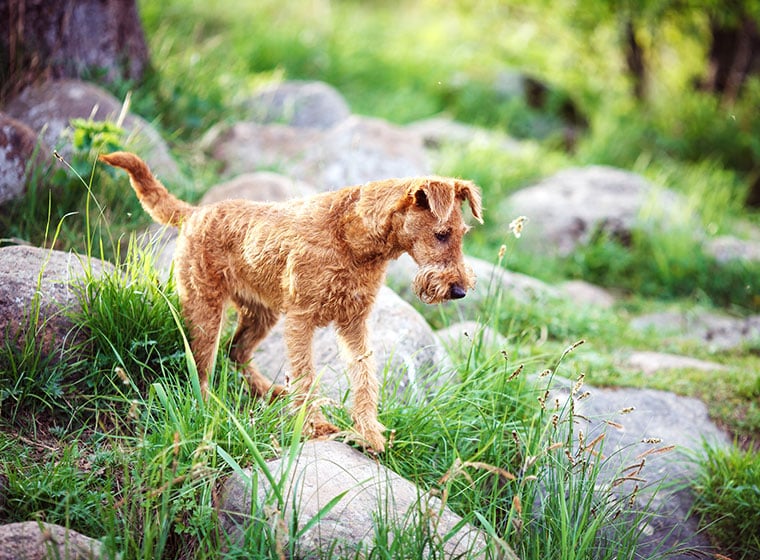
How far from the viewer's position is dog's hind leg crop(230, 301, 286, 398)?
4156mm

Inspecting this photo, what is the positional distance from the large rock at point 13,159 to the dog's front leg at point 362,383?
286 centimetres

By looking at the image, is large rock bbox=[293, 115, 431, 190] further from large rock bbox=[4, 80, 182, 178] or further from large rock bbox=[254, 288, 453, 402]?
large rock bbox=[254, 288, 453, 402]

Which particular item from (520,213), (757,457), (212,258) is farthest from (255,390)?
(520,213)

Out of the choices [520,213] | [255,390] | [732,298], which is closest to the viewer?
[255,390]

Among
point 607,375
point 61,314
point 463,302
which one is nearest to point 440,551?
point 61,314

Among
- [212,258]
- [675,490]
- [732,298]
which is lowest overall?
[732,298]

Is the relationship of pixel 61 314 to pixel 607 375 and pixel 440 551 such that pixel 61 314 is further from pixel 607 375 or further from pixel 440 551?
pixel 607 375

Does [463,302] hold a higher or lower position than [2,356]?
lower

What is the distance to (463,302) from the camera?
6.08 meters

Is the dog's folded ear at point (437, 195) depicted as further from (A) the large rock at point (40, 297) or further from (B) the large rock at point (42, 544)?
(B) the large rock at point (42, 544)

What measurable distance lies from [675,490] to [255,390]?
8.07ft

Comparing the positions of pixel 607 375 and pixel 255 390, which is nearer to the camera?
pixel 255 390

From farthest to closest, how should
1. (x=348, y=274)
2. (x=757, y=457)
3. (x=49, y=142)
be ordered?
(x=49, y=142) → (x=757, y=457) → (x=348, y=274)

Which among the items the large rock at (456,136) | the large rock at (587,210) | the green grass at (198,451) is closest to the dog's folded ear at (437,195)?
the green grass at (198,451)
